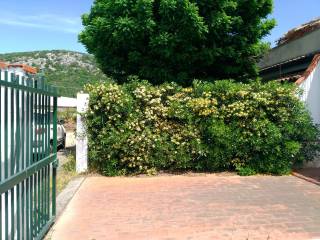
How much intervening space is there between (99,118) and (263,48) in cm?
599

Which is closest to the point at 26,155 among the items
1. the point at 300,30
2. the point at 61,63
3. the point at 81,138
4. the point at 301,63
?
the point at 81,138

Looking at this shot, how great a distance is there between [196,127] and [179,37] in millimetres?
2618

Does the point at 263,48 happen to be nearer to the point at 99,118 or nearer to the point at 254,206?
the point at 99,118

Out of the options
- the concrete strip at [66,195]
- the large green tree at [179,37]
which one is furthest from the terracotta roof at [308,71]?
the concrete strip at [66,195]

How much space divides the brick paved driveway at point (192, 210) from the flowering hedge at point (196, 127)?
63 centimetres

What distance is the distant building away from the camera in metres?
10.2

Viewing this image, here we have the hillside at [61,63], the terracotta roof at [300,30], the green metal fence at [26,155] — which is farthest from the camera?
the hillside at [61,63]

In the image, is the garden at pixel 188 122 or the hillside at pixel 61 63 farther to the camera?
the hillside at pixel 61 63

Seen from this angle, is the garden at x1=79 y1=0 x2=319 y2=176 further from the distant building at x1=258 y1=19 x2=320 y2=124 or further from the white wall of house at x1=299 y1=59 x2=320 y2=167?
the distant building at x1=258 y1=19 x2=320 y2=124


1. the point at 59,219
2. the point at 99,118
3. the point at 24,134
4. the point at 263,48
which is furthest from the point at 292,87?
the point at 24,134

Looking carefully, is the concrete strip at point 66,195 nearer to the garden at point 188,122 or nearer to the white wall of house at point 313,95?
the garden at point 188,122

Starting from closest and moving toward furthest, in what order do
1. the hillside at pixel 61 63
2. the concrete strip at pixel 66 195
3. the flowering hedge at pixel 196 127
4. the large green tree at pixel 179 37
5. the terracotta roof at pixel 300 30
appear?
1. the concrete strip at pixel 66 195
2. the flowering hedge at pixel 196 127
3. the large green tree at pixel 179 37
4. the terracotta roof at pixel 300 30
5. the hillside at pixel 61 63

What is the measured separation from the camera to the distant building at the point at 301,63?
1024 cm

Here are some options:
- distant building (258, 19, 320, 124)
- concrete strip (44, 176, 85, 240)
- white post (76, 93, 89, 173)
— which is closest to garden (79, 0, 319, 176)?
white post (76, 93, 89, 173)
